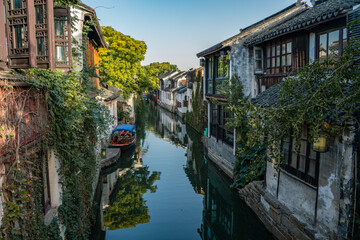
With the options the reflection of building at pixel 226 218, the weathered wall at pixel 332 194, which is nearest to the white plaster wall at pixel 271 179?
the weathered wall at pixel 332 194

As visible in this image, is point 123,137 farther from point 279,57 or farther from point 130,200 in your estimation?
point 279,57

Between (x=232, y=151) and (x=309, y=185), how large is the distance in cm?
803

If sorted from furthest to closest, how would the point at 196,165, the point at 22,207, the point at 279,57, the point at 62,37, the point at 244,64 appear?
1. the point at 196,165
2. the point at 244,64
3. the point at 279,57
4. the point at 62,37
5. the point at 22,207

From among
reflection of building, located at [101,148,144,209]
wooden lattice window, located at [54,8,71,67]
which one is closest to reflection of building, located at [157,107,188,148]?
reflection of building, located at [101,148,144,209]

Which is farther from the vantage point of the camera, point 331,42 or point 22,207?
point 331,42

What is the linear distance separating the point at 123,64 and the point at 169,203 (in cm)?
1925

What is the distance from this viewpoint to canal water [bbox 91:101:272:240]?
11.0 metres

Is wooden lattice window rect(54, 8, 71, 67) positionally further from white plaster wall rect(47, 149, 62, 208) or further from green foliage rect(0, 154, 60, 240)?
green foliage rect(0, 154, 60, 240)

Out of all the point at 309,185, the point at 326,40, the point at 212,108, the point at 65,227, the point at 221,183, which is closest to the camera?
the point at 65,227

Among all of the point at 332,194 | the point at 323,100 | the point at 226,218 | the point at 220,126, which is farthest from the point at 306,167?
the point at 220,126

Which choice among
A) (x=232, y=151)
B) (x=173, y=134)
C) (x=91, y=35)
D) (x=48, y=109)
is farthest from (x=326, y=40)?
(x=173, y=134)

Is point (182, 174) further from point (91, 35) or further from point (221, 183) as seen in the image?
point (91, 35)

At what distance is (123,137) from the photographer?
22875 millimetres

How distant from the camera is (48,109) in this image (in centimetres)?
625
